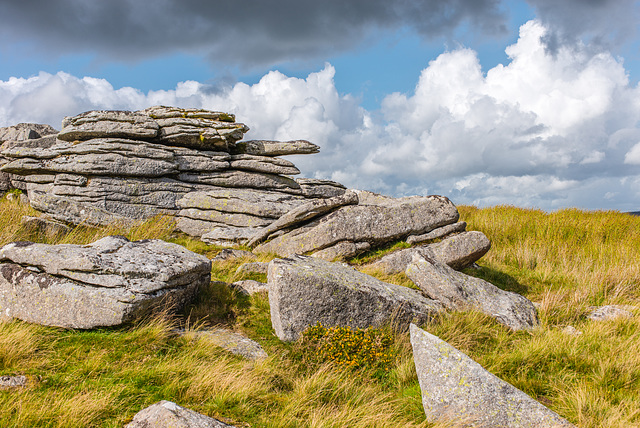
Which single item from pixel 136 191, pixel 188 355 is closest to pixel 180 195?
pixel 136 191

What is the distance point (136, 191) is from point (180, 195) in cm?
208

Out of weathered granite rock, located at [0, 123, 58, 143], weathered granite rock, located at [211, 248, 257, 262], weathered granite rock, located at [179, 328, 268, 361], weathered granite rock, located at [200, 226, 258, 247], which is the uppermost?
weathered granite rock, located at [0, 123, 58, 143]

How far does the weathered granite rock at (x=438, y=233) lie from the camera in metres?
14.3

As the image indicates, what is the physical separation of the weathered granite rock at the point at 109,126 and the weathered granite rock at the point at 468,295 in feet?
56.6

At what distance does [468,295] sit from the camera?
1008 centimetres

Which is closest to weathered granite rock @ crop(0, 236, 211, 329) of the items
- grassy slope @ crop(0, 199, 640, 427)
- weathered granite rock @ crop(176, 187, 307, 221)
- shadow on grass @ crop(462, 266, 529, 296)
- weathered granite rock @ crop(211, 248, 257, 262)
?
grassy slope @ crop(0, 199, 640, 427)

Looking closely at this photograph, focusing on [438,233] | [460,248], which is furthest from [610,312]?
[438,233]

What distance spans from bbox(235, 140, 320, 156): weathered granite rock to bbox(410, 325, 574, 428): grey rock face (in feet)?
63.6

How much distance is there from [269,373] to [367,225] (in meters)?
7.98

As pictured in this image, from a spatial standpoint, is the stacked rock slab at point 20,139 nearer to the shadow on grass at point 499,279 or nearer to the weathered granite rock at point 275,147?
the weathered granite rock at point 275,147

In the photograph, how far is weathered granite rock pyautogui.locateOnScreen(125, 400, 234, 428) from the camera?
4.80m

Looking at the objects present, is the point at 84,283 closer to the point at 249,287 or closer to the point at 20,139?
the point at 249,287

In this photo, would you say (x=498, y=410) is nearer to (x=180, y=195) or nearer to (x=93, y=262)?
(x=93, y=262)

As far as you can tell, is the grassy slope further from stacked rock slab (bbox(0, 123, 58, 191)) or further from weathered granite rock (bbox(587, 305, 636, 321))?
stacked rock slab (bbox(0, 123, 58, 191))
